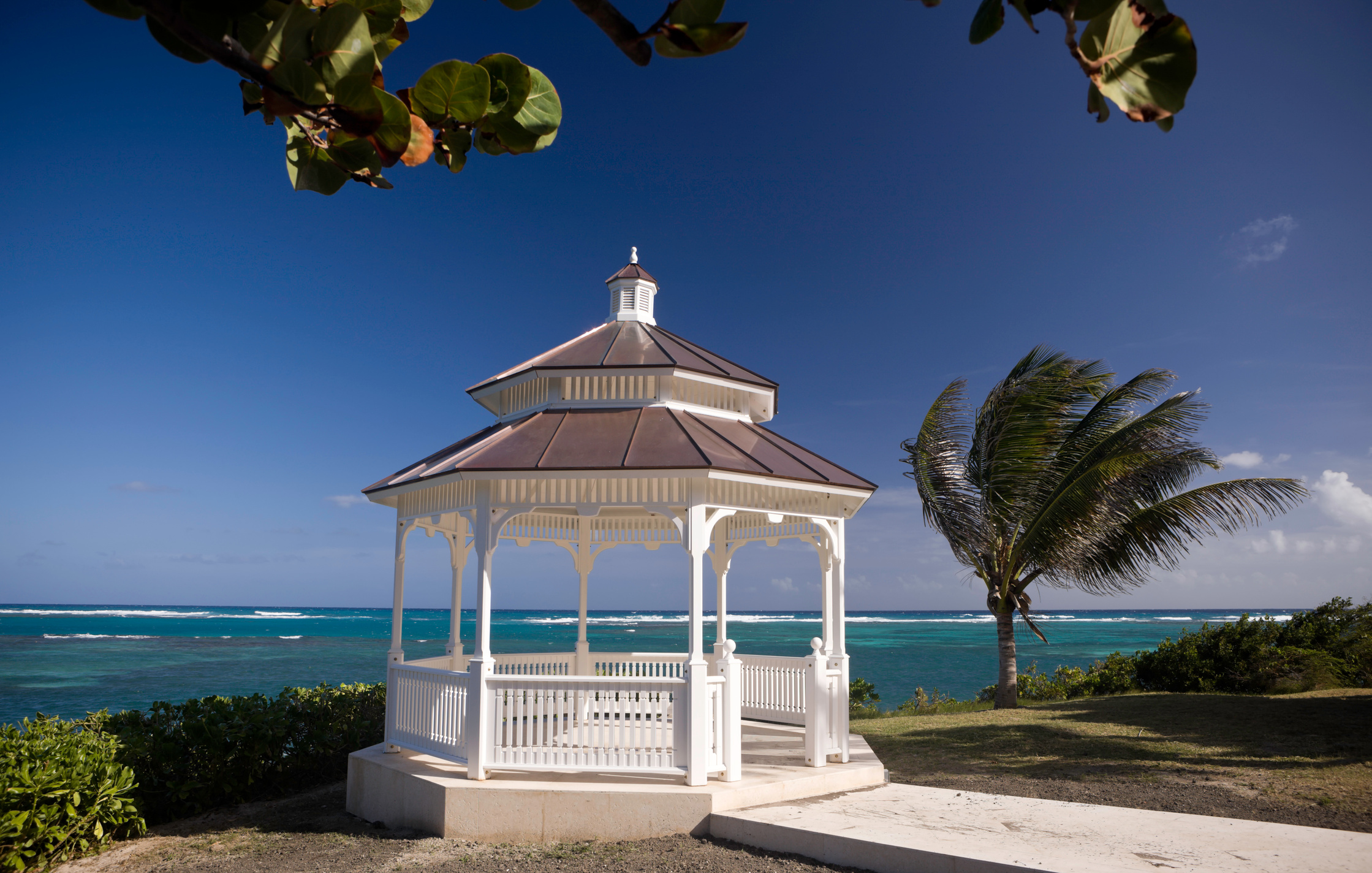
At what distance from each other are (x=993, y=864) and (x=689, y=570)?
3.62 meters

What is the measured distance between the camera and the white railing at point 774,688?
35.6ft

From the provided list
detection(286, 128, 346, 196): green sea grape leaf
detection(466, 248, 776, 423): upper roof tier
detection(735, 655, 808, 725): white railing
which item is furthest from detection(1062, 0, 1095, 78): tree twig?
detection(735, 655, 808, 725): white railing

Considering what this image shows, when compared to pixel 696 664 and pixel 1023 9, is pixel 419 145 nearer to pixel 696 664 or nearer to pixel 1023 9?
pixel 1023 9

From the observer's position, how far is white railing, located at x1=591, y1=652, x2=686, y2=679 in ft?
36.4

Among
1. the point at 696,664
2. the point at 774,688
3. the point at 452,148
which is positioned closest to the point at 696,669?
the point at 696,664

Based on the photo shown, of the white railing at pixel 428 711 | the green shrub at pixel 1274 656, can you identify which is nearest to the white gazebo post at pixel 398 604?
the white railing at pixel 428 711

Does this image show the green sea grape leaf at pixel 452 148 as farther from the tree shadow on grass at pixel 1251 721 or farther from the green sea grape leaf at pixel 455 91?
the tree shadow on grass at pixel 1251 721

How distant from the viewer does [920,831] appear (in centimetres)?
683

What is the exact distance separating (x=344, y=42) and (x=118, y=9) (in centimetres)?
31

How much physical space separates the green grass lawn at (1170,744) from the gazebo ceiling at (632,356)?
539 centimetres

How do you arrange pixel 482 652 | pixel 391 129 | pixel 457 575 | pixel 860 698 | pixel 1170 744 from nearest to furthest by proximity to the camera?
pixel 391 129 → pixel 482 652 → pixel 457 575 → pixel 1170 744 → pixel 860 698

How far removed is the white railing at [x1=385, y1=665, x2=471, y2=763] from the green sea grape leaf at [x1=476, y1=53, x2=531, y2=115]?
25.2ft

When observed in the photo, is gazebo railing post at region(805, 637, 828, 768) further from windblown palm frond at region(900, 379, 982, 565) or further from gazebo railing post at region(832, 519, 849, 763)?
windblown palm frond at region(900, 379, 982, 565)

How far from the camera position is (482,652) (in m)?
8.30
